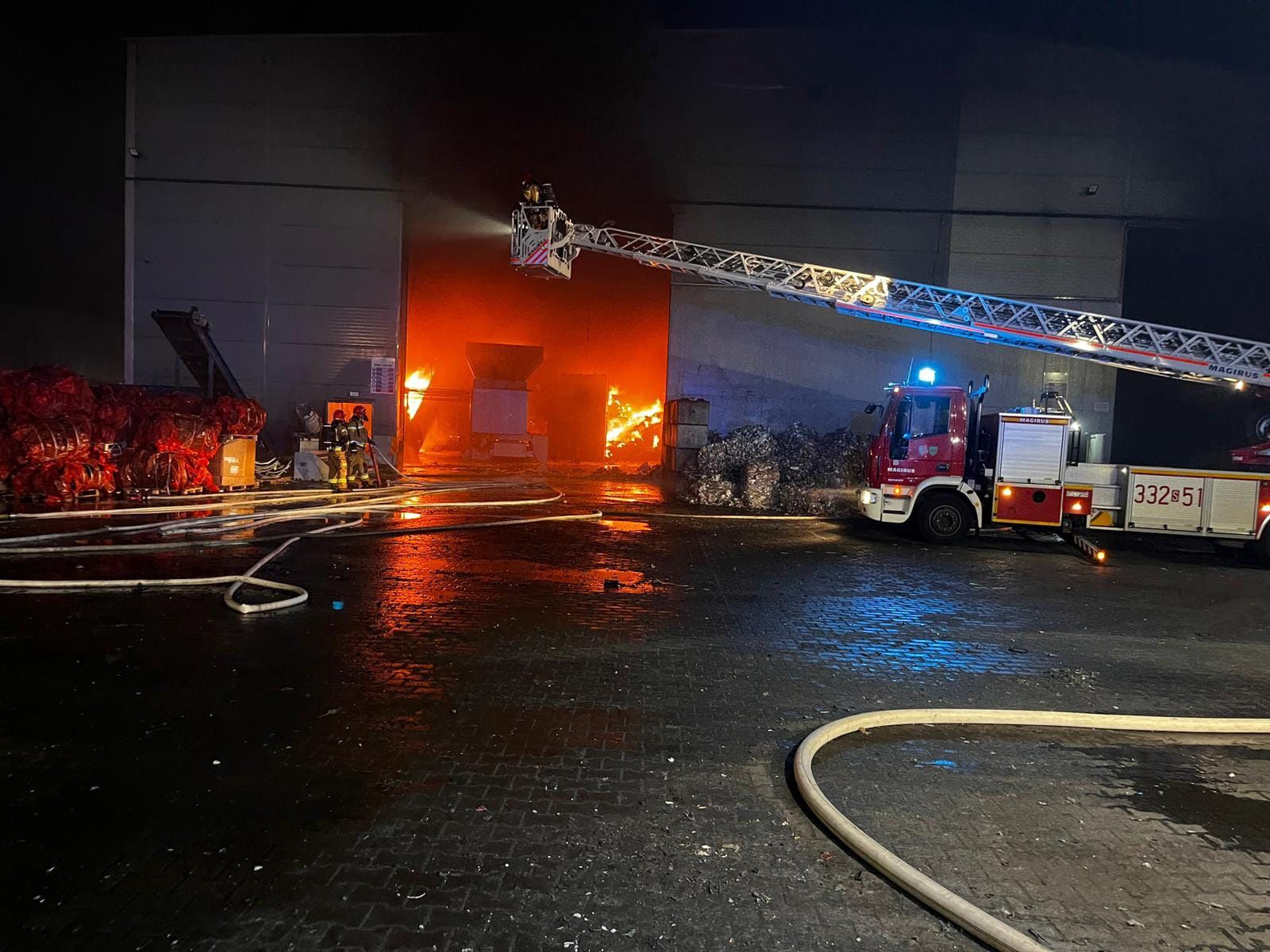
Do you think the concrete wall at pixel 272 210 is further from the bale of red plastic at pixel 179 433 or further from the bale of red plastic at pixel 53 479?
the bale of red plastic at pixel 53 479

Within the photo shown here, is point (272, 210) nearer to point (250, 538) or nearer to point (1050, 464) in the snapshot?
point (250, 538)

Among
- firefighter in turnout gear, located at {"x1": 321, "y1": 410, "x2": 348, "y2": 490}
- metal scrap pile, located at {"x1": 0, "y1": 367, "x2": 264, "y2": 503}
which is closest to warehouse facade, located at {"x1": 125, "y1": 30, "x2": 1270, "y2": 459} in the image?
firefighter in turnout gear, located at {"x1": 321, "y1": 410, "x2": 348, "y2": 490}

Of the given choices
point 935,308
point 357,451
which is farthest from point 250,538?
point 935,308

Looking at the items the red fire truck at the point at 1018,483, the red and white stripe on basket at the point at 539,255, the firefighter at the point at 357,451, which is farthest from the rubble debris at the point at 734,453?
the firefighter at the point at 357,451

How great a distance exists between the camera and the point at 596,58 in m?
18.0

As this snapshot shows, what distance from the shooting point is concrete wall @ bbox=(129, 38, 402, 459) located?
734 inches

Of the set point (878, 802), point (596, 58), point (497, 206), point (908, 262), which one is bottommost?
point (878, 802)

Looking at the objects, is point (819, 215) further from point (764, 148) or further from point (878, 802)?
point (878, 802)

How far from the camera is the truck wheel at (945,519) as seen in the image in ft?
38.1

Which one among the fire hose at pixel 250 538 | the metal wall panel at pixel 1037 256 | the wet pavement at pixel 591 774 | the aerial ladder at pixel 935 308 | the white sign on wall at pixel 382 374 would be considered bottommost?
the wet pavement at pixel 591 774

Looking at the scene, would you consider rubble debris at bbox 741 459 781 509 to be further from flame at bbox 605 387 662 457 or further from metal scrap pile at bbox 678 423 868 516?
flame at bbox 605 387 662 457

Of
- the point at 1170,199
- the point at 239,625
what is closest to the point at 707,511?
the point at 239,625

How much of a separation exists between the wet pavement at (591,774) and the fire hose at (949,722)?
0.10m

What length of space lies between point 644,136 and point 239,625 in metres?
16.0
